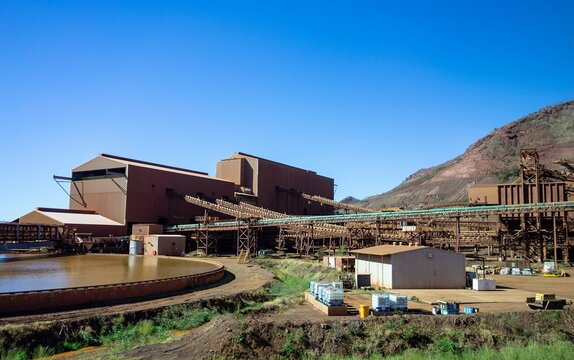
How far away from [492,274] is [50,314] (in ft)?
111

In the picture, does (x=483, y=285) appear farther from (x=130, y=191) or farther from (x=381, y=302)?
(x=130, y=191)

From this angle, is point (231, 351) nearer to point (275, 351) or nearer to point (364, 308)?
point (275, 351)

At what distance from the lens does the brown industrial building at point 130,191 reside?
209ft

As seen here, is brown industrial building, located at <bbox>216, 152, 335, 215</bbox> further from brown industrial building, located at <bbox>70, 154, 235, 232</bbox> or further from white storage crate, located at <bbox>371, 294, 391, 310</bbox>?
white storage crate, located at <bbox>371, 294, 391, 310</bbox>

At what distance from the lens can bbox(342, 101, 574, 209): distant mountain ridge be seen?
12800cm

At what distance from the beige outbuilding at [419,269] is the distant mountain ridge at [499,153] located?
325 ft

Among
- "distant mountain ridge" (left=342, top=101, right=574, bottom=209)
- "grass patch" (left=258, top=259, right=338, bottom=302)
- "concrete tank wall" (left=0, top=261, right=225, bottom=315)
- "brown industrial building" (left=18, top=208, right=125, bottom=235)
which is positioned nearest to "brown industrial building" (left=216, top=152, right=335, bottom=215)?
"brown industrial building" (left=18, top=208, right=125, bottom=235)

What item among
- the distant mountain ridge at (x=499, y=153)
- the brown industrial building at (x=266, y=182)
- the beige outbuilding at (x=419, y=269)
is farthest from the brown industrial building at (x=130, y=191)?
the distant mountain ridge at (x=499, y=153)

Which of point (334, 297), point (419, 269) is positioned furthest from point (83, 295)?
point (419, 269)

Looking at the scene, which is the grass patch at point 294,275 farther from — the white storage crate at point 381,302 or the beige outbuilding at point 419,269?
the white storage crate at point 381,302

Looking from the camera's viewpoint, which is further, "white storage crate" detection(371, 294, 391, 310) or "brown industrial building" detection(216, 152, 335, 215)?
"brown industrial building" detection(216, 152, 335, 215)

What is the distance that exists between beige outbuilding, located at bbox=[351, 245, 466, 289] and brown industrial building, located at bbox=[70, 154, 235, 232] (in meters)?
45.0

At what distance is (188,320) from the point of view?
70.7 feet

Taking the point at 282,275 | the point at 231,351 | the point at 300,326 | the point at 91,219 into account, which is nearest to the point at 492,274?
the point at 282,275
